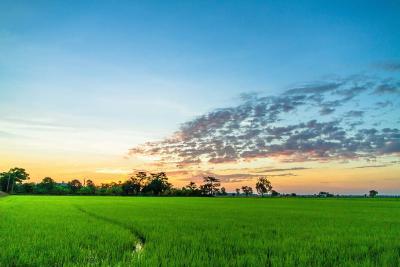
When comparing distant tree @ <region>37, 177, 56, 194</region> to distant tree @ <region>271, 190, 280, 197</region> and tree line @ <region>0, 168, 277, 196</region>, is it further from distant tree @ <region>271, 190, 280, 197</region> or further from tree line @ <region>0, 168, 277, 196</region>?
distant tree @ <region>271, 190, 280, 197</region>

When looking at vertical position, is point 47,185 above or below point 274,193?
above

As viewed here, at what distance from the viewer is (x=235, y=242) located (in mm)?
9391

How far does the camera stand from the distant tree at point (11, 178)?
100 meters

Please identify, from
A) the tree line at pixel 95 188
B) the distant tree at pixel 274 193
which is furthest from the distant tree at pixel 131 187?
the distant tree at pixel 274 193

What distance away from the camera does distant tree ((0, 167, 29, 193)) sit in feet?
329

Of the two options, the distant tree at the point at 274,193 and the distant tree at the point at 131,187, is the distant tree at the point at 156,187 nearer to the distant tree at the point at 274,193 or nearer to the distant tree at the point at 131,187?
the distant tree at the point at 131,187

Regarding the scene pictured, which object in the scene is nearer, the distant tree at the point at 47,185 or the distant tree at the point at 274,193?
the distant tree at the point at 47,185

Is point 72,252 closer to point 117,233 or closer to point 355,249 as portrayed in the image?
point 117,233

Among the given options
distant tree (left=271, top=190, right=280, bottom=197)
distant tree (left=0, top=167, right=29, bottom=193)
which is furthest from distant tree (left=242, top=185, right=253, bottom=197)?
distant tree (left=0, top=167, right=29, bottom=193)

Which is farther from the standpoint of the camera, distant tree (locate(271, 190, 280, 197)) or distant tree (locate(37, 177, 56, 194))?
distant tree (locate(271, 190, 280, 197))

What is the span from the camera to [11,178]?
10450 cm

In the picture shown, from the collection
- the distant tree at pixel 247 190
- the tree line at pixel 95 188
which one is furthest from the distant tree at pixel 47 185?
the distant tree at pixel 247 190

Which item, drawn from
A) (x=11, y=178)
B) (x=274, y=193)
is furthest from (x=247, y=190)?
(x=11, y=178)

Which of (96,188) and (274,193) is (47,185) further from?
(274,193)
